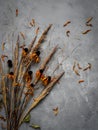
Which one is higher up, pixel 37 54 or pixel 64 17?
pixel 64 17

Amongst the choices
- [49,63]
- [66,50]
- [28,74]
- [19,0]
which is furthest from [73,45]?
[19,0]

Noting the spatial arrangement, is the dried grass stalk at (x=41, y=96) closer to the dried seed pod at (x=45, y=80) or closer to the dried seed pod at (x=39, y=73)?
the dried seed pod at (x=45, y=80)

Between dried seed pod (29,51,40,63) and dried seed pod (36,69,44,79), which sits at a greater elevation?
dried seed pod (29,51,40,63)

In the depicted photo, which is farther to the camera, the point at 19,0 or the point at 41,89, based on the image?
the point at 19,0

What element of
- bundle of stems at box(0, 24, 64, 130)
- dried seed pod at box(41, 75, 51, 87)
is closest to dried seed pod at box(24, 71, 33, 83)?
bundle of stems at box(0, 24, 64, 130)

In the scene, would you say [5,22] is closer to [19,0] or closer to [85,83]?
[19,0]

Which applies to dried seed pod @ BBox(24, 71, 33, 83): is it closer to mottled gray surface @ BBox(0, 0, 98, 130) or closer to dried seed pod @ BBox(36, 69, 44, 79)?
dried seed pod @ BBox(36, 69, 44, 79)

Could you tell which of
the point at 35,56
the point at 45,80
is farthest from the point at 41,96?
the point at 35,56
